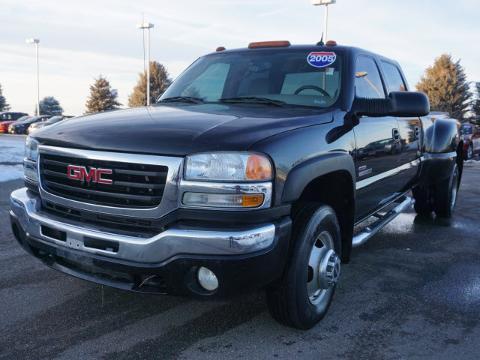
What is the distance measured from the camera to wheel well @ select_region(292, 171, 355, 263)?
3334 millimetres

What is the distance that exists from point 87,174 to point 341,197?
172cm

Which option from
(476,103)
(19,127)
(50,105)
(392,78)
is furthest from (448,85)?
(50,105)

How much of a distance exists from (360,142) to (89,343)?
2204 millimetres

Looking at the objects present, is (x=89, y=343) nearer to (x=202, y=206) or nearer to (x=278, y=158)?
(x=202, y=206)

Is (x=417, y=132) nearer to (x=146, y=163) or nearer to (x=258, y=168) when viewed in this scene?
(x=258, y=168)

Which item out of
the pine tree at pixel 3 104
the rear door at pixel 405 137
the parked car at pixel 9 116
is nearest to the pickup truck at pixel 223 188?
the rear door at pixel 405 137

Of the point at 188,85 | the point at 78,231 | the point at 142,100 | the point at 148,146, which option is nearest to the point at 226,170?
the point at 148,146

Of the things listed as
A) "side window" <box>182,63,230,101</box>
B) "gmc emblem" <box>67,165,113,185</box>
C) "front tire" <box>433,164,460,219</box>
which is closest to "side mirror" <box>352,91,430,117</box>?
"side window" <box>182,63,230,101</box>

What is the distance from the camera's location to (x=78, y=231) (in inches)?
107

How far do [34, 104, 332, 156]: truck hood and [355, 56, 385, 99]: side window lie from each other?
0.75m

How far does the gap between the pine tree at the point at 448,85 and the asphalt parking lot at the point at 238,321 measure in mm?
42897

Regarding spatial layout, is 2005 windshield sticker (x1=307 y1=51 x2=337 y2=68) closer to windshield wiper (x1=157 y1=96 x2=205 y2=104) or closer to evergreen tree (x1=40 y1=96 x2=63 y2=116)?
windshield wiper (x1=157 y1=96 x2=205 y2=104)

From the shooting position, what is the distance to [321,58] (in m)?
3.91

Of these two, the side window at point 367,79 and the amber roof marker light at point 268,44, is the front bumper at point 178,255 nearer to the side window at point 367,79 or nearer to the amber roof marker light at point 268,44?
the side window at point 367,79
